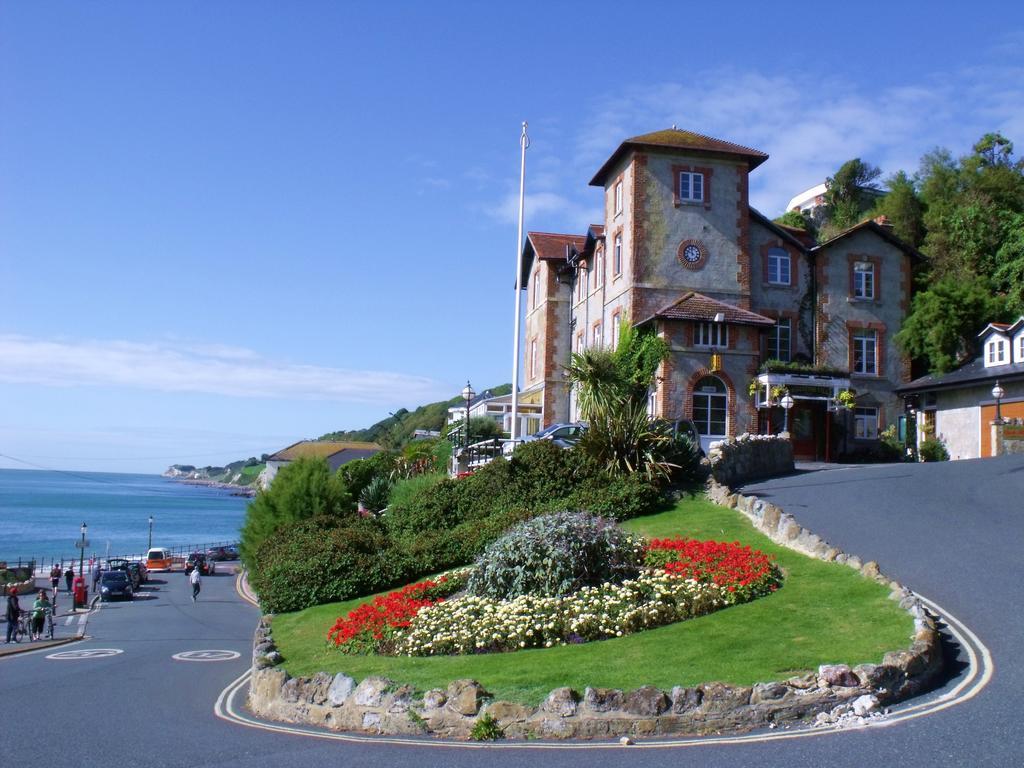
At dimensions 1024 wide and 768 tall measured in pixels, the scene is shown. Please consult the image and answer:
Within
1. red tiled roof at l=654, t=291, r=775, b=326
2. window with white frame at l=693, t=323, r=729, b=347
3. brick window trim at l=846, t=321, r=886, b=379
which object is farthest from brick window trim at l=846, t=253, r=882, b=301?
window with white frame at l=693, t=323, r=729, b=347

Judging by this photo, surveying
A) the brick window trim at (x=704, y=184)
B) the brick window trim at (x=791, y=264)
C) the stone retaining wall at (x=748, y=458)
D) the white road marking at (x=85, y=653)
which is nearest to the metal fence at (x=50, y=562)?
the white road marking at (x=85, y=653)

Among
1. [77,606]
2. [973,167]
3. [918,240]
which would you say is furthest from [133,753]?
[973,167]

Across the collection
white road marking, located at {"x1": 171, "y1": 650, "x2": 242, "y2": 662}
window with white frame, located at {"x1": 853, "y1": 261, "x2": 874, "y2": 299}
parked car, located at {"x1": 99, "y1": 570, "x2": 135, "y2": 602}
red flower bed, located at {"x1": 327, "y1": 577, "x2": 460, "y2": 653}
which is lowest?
parked car, located at {"x1": 99, "y1": 570, "x2": 135, "y2": 602}

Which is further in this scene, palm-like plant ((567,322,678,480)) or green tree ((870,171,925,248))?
green tree ((870,171,925,248))

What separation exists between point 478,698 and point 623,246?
99.0 ft

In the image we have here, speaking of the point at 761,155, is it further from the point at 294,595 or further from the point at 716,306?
the point at 294,595

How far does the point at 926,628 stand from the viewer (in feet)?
37.0

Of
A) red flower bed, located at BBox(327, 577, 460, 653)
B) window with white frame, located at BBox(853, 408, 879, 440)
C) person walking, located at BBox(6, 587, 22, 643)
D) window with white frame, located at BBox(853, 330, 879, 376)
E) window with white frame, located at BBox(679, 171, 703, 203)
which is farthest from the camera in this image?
window with white frame, located at BBox(853, 330, 879, 376)

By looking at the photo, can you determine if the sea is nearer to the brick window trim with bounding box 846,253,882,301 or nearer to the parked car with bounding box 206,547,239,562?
the parked car with bounding box 206,547,239,562

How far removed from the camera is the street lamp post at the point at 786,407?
114 ft

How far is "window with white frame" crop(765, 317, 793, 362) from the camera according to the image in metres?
39.9

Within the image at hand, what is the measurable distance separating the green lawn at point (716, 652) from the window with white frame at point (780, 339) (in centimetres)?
2506

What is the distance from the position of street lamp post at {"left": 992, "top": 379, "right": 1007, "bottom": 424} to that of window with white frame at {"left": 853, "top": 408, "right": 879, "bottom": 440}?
585 cm

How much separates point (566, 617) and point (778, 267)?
29.6m
